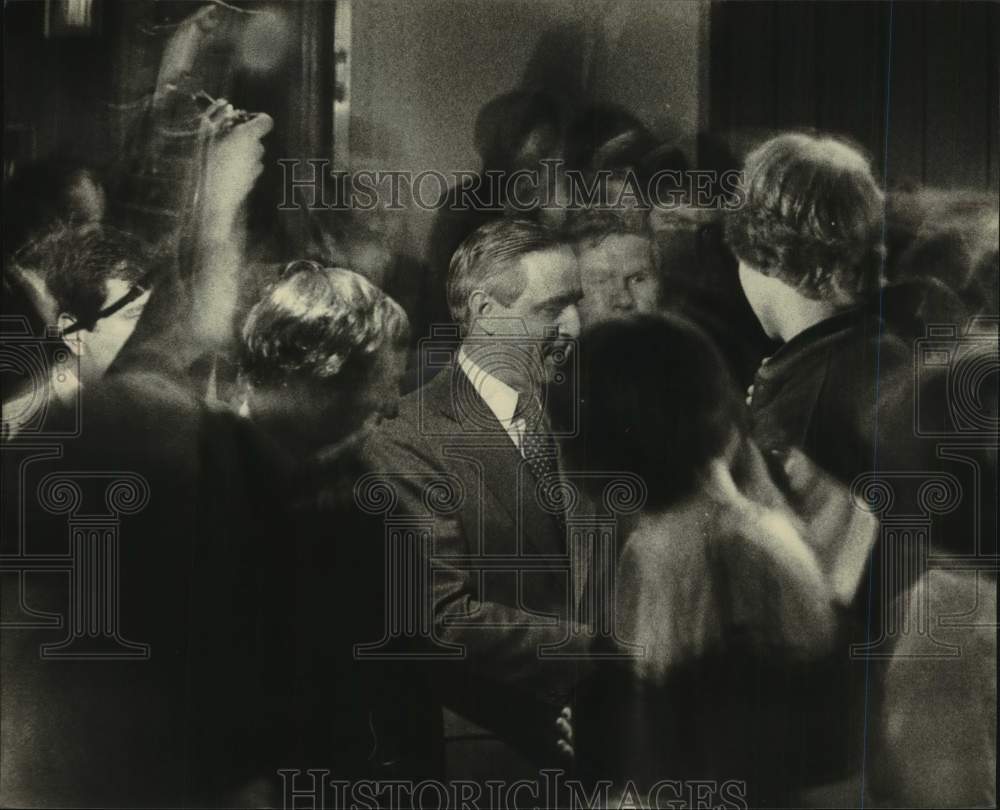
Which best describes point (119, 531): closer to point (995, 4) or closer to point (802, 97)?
point (802, 97)

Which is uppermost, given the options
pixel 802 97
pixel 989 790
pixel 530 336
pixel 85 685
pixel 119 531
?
pixel 802 97

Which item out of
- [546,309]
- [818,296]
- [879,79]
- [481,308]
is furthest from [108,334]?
[879,79]

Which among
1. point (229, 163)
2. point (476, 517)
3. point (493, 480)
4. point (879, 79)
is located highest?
point (879, 79)

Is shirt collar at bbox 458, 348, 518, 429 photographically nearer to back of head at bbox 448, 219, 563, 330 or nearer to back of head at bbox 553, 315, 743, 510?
back of head at bbox 448, 219, 563, 330

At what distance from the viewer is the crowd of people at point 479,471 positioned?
4.88 metres

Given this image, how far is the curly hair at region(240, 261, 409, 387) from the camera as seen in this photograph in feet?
16.0

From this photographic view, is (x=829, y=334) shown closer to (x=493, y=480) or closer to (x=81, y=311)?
(x=493, y=480)

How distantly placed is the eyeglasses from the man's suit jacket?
104cm

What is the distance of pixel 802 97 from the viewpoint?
4938 millimetres

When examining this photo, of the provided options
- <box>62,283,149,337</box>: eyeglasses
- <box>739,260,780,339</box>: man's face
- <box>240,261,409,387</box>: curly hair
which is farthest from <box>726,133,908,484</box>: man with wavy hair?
<box>62,283,149,337</box>: eyeglasses

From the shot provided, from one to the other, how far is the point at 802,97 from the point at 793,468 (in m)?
1.40

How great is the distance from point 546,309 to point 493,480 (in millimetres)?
671

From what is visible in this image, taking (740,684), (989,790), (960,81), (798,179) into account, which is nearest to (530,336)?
(798,179)

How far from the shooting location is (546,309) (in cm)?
490
